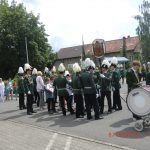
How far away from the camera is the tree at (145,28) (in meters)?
68.4

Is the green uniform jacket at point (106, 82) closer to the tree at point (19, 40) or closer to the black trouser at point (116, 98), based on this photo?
the black trouser at point (116, 98)

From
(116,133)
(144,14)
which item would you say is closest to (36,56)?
(144,14)

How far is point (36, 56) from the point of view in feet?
204

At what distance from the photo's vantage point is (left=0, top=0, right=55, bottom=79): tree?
61812mm

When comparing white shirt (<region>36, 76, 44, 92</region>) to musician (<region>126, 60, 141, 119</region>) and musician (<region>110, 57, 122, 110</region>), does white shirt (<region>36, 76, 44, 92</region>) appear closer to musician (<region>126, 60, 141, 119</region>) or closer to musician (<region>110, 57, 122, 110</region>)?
musician (<region>110, 57, 122, 110</region>)

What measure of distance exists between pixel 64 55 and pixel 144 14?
50601 mm

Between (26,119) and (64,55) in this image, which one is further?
(64,55)

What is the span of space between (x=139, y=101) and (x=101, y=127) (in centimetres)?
167

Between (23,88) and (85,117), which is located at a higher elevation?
(23,88)

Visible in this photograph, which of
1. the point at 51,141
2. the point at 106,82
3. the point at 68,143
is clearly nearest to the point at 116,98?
the point at 106,82

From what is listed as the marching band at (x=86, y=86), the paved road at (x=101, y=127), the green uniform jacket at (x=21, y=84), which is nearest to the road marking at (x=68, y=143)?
the paved road at (x=101, y=127)

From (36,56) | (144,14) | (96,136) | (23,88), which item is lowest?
(96,136)

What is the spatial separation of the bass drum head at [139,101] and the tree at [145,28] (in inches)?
2282

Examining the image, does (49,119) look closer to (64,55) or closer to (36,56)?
(36,56)
